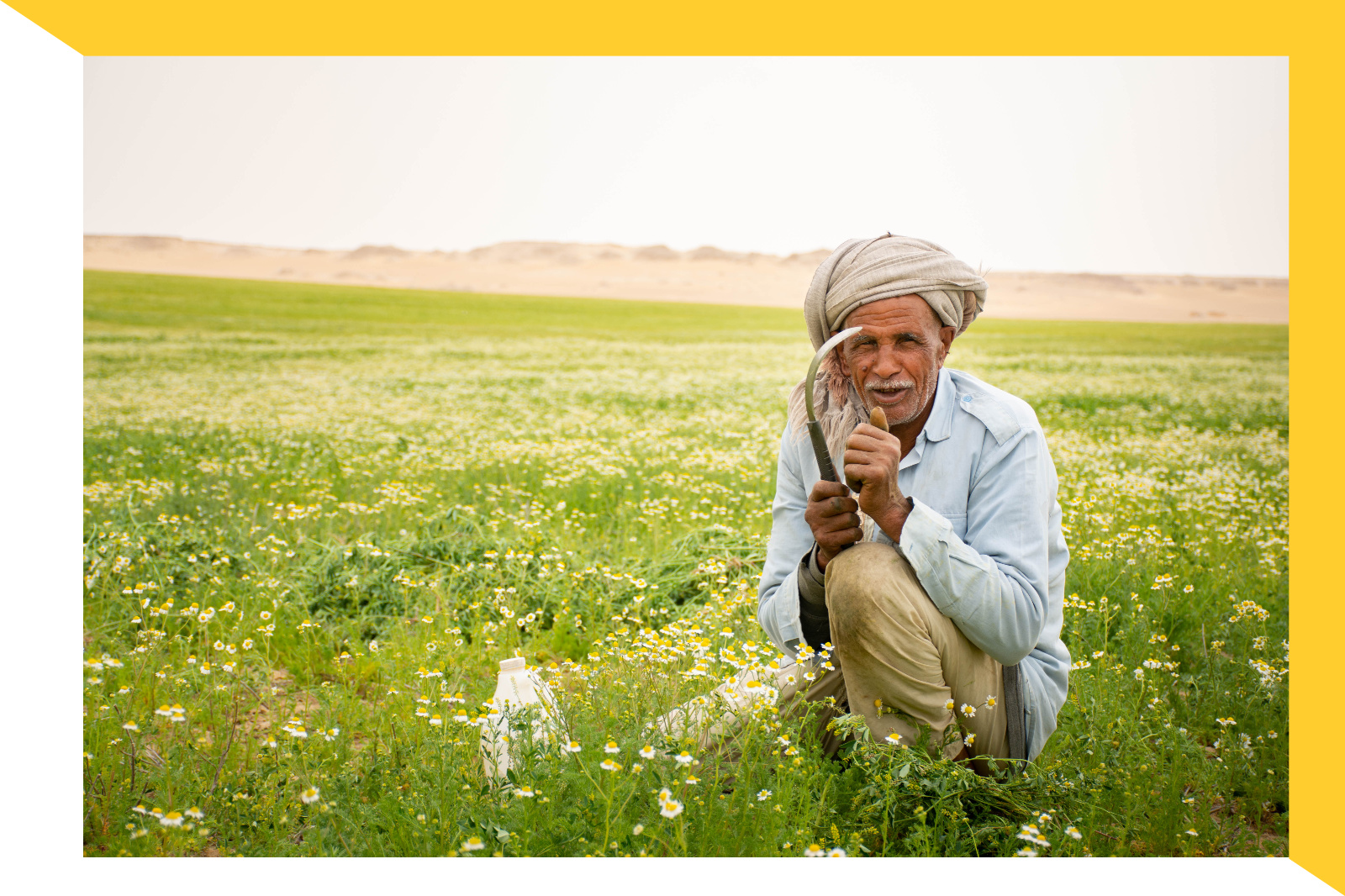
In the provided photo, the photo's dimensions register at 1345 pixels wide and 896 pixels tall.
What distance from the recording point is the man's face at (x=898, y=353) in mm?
2750

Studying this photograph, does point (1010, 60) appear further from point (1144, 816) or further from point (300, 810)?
point (300, 810)

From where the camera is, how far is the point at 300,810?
2697 millimetres

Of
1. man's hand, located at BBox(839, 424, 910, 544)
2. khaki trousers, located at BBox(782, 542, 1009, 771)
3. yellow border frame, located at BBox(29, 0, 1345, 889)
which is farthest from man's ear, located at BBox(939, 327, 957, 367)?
yellow border frame, located at BBox(29, 0, 1345, 889)

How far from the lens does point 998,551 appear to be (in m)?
2.59

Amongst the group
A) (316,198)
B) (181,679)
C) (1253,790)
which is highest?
(316,198)

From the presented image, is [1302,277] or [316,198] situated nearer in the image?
[1302,277]

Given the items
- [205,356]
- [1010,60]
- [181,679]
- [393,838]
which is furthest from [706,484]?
[205,356]

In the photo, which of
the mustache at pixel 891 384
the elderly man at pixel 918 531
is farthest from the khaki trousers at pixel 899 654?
the mustache at pixel 891 384

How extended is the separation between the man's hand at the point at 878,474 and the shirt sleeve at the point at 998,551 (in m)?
0.05

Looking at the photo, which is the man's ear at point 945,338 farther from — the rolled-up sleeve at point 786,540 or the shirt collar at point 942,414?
the rolled-up sleeve at point 786,540

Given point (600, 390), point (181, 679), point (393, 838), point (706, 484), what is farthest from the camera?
point (600, 390)
